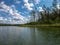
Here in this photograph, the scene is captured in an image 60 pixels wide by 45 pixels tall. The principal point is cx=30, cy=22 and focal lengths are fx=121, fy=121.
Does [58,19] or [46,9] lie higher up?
[46,9]

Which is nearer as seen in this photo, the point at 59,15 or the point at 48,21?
the point at 59,15

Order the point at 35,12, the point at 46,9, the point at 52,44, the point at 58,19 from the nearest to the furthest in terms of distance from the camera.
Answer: the point at 52,44
the point at 58,19
the point at 46,9
the point at 35,12

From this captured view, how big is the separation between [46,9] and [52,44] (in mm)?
68472

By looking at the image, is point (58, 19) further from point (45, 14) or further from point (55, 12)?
point (45, 14)

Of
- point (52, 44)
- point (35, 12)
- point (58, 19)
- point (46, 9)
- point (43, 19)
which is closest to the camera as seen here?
point (52, 44)

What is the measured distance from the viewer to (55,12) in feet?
245

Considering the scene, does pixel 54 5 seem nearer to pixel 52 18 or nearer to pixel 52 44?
pixel 52 18

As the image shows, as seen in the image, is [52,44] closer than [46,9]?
Yes

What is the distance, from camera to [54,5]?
72125mm

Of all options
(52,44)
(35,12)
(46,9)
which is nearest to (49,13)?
(46,9)

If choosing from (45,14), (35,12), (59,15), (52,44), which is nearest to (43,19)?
(45,14)

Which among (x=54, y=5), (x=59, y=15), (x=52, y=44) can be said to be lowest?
(x=52, y=44)

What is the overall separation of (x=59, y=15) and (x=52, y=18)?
723 centimetres

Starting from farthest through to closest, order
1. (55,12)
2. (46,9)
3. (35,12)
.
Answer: (35,12) → (46,9) → (55,12)
